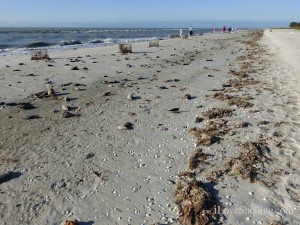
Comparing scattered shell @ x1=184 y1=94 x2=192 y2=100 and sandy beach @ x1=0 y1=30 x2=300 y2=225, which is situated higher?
sandy beach @ x1=0 y1=30 x2=300 y2=225

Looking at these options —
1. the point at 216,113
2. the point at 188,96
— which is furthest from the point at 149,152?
the point at 188,96

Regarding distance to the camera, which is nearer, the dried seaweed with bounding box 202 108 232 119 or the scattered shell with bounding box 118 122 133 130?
the scattered shell with bounding box 118 122 133 130

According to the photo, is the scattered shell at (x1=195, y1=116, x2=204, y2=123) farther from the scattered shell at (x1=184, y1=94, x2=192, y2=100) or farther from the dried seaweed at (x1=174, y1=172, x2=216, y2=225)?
the dried seaweed at (x1=174, y1=172, x2=216, y2=225)

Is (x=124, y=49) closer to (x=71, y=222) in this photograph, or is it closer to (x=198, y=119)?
(x=198, y=119)

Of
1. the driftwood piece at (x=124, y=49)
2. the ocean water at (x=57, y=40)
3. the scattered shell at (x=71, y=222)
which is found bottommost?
the ocean water at (x=57, y=40)

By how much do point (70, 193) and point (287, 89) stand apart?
9.23m

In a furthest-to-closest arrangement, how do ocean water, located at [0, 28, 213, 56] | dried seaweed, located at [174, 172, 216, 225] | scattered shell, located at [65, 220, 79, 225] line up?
ocean water, located at [0, 28, 213, 56] → dried seaweed, located at [174, 172, 216, 225] → scattered shell, located at [65, 220, 79, 225]

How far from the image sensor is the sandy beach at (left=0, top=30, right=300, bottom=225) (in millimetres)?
4978

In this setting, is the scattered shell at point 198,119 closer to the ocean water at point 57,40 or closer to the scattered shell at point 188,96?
the scattered shell at point 188,96

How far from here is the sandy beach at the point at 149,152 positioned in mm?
4978

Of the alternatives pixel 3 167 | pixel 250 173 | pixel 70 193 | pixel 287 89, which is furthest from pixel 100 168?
pixel 287 89

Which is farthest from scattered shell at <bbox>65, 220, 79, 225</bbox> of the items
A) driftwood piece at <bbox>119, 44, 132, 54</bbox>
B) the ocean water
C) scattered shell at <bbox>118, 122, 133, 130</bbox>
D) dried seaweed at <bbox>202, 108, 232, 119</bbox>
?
the ocean water

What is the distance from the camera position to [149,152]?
6.93 m

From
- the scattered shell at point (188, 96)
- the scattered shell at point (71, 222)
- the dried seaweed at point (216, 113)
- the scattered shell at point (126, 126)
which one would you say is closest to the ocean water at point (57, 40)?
the scattered shell at point (188, 96)
